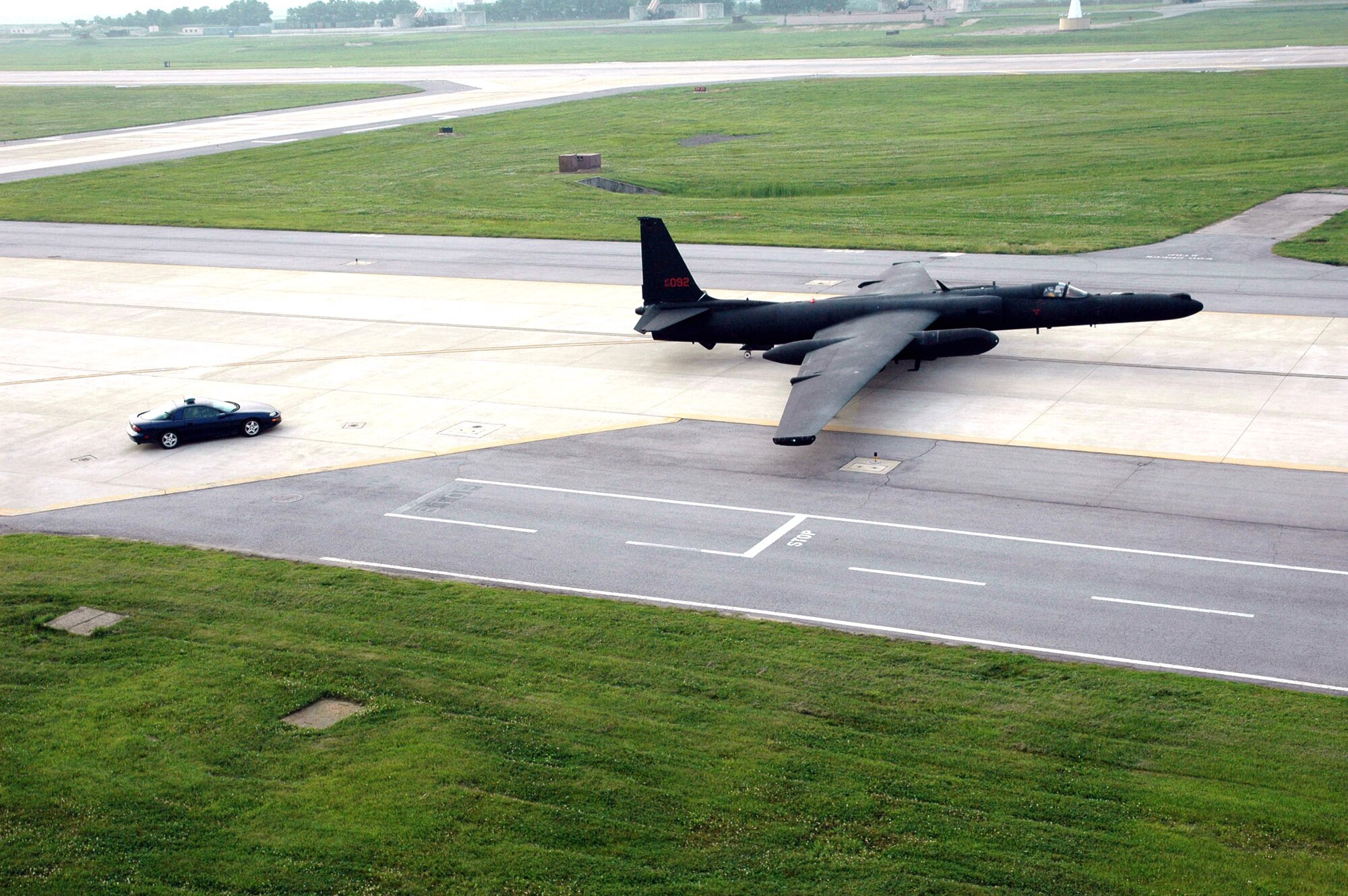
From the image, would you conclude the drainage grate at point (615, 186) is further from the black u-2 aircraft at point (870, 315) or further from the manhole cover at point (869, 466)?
the manhole cover at point (869, 466)

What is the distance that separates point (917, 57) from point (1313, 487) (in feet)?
461

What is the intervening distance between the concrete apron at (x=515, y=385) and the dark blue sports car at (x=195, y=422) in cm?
42

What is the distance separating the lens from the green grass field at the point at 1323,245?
5134cm

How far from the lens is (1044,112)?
98.5 m

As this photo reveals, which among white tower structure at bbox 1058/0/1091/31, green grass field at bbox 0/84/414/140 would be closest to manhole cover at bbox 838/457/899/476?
green grass field at bbox 0/84/414/140

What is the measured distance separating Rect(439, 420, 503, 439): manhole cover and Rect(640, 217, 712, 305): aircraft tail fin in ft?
25.4

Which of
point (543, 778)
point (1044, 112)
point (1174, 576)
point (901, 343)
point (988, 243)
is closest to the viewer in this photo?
point (543, 778)

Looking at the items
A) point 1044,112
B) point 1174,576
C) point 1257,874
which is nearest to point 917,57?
point 1044,112

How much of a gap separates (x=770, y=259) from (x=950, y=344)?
1965cm

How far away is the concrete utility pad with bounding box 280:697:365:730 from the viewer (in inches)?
771

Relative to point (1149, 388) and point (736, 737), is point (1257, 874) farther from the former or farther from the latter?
point (1149, 388)

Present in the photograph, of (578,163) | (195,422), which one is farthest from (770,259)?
(578,163)

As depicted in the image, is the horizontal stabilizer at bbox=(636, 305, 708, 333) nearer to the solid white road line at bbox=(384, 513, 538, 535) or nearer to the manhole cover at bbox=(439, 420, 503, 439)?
the manhole cover at bbox=(439, 420, 503, 439)

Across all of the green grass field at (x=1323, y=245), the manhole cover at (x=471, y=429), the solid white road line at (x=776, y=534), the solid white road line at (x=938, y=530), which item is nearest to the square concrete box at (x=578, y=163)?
the green grass field at (x=1323, y=245)
